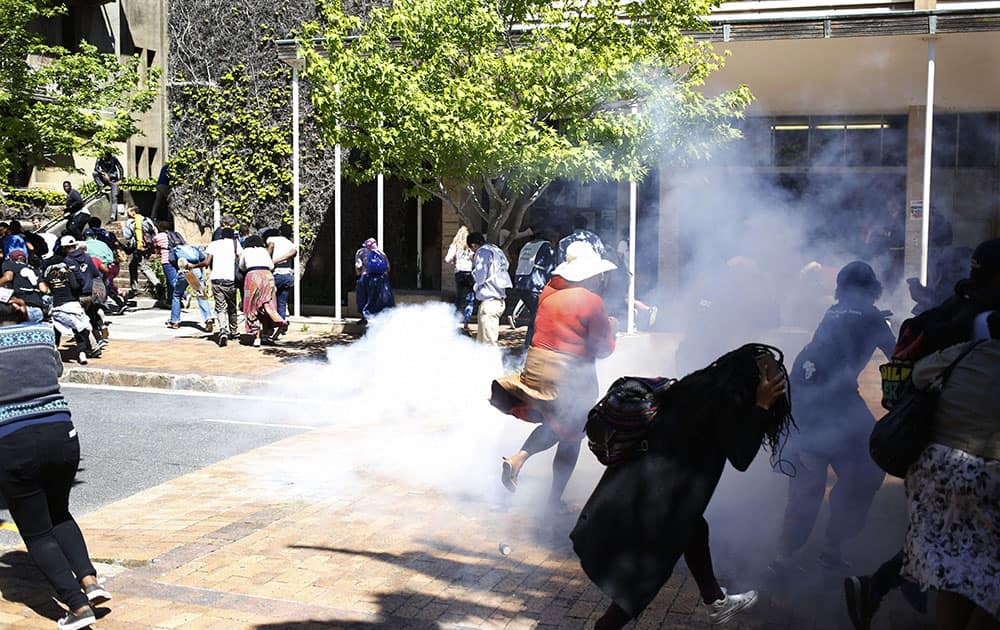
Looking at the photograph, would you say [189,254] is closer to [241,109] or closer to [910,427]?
[241,109]

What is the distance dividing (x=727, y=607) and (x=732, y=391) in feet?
3.26

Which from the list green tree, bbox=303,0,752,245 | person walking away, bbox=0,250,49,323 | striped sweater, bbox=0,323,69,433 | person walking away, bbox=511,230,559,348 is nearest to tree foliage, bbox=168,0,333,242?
green tree, bbox=303,0,752,245

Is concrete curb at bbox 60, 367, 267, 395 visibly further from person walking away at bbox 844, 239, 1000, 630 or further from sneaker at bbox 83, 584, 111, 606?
person walking away at bbox 844, 239, 1000, 630

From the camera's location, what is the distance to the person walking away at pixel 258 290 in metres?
12.6

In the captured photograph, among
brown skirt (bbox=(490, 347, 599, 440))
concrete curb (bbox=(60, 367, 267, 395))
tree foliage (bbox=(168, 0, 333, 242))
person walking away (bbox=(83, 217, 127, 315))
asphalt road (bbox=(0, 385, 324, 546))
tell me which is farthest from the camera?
tree foliage (bbox=(168, 0, 333, 242))

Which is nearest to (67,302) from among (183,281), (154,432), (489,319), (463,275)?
(154,432)

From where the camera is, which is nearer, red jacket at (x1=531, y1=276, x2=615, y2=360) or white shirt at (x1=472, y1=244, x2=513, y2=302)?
red jacket at (x1=531, y1=276, x2=615, y2=360)

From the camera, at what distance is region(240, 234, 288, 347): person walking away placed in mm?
12602

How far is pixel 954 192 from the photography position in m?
14.9

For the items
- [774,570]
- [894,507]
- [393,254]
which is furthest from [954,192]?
[774,570]

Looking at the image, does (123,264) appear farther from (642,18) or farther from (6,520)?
(6,520)

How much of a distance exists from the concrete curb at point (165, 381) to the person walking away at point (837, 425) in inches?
264

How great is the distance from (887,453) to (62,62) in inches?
541

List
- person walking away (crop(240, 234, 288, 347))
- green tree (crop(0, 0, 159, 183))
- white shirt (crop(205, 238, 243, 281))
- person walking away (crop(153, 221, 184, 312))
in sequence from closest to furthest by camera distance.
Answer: person walking away (crop(240, 234, 288, 347)), white shirt (crop(205, 238, 243, 281)), green tree (crop(0, 0, 159, 183)), person walking away (crop(153, 221, 184, 312))
